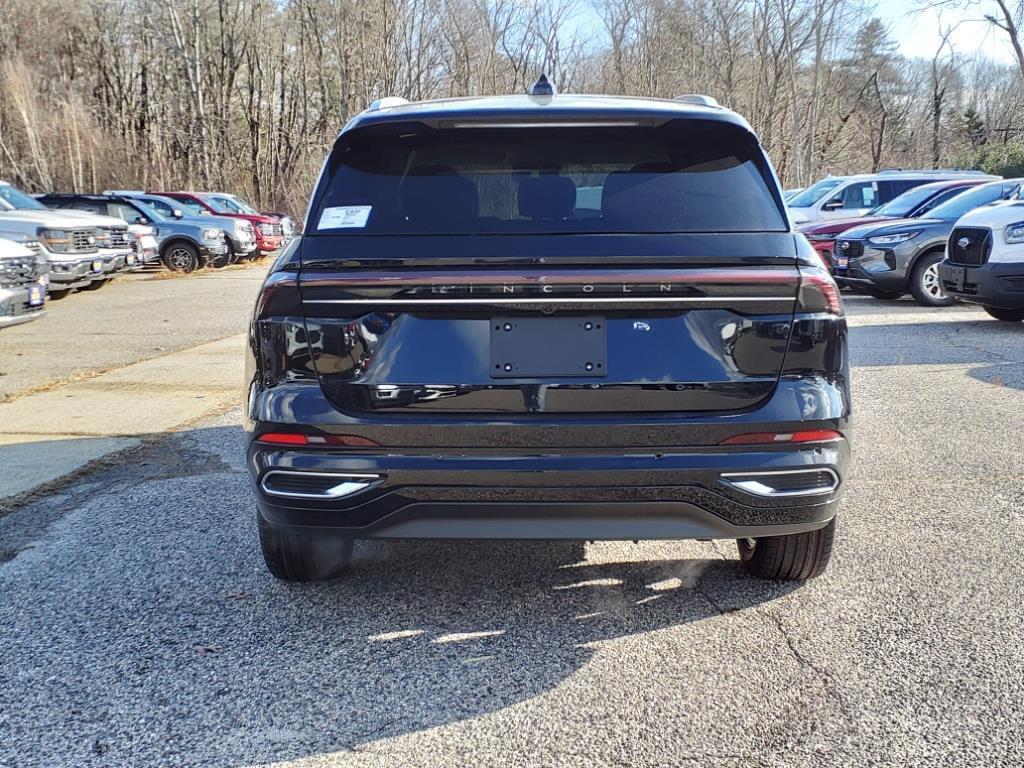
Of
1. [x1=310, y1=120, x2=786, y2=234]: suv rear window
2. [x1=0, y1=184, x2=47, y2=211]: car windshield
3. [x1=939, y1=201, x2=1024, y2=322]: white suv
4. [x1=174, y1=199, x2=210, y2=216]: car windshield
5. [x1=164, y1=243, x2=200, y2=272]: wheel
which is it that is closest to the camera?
[x1=310, y1=120, x2=786, y2=234]: suv rear window

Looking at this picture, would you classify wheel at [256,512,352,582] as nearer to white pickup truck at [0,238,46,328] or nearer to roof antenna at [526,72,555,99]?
roof antenna at [526,72,555,99]

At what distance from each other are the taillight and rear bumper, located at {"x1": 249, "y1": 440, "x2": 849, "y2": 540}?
16.7 inches

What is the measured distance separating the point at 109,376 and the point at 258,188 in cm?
3563

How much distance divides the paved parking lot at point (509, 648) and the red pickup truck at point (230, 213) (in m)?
20.0

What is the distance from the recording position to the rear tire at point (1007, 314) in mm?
11305

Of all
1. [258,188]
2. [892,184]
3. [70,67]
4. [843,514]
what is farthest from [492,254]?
[70,67]

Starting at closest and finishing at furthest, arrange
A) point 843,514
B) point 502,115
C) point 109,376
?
point 502,115
point 843,514
point 109,376

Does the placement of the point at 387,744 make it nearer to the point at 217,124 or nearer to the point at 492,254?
the point at 492,254

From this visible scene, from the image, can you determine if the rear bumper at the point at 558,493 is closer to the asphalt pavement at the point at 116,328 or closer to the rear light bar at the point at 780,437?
the rear light bar at the point at 780,437

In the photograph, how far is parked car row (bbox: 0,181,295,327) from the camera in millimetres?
9852

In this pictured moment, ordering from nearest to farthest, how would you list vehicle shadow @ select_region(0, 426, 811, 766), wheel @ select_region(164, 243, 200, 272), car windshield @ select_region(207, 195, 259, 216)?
vehicle shadow @ select_region(0, 426, 811, 766) → wheel @ select_region(164, 243, 200, 272) → car windshield @ select_region(207, 195, 259, 216)

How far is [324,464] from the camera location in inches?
116

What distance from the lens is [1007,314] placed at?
1138cm

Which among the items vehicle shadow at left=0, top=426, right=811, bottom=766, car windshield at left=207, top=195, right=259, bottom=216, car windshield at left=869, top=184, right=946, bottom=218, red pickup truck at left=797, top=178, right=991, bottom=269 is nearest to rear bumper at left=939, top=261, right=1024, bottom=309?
red pickup truck at left=797, top=178, right=991, bottom=269
